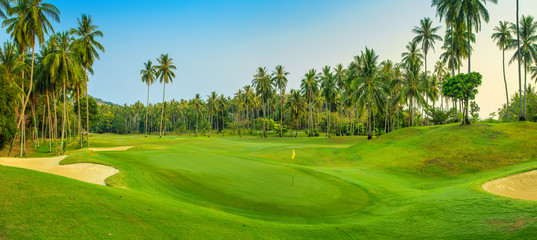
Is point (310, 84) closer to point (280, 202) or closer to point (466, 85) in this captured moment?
point (466, 85)

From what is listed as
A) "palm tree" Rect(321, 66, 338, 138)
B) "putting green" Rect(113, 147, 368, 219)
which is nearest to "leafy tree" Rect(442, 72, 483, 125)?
"putting green" Rect(113, 147, 368, 219)

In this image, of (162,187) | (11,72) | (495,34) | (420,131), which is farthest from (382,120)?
(11,72)

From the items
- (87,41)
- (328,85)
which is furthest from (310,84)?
(87,41)

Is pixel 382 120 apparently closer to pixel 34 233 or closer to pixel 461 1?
pixel 461 1

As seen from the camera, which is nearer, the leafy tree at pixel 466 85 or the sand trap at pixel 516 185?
the sand trap at pixel 516 185

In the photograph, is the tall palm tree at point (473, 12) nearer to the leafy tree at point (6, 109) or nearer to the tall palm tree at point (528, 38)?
the tall palm tree at point (528, 38)

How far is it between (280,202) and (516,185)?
42.8 feet

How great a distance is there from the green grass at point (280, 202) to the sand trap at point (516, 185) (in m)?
0.73

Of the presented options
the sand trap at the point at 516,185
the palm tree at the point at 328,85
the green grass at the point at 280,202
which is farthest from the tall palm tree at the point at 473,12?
the palm tree at the point at 328,85

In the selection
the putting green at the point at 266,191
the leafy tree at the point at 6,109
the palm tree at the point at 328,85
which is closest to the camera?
the putting green at the point at 266,191

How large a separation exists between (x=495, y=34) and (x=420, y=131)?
31260 mm

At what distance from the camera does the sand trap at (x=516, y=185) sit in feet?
41.0

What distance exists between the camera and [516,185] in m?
14.0

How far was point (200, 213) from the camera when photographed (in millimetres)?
8414
